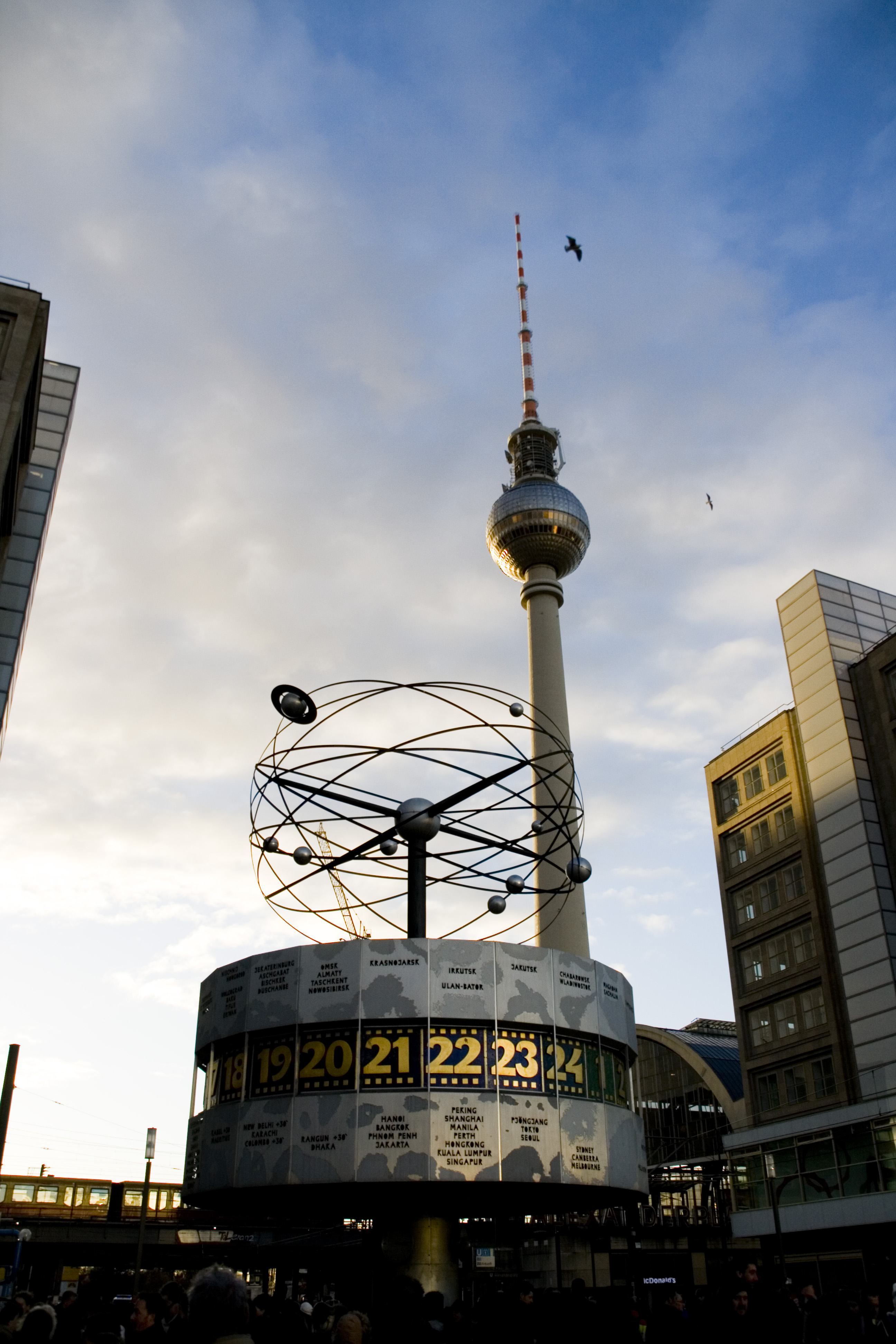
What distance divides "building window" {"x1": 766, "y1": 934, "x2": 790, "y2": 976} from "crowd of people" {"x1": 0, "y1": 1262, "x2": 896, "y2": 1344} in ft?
129

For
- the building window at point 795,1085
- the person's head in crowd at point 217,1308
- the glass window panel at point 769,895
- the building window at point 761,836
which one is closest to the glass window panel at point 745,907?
the glass window panel at point 769,895

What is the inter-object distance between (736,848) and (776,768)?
17.7 feet

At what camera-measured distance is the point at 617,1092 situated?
21141 mm

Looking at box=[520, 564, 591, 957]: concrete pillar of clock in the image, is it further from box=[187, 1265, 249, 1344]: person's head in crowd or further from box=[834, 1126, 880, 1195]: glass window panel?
box=[187, 1265, 249, 1344]: person's head in crowd

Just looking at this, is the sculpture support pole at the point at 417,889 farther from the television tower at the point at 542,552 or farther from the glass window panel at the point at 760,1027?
the television tower at the point at 542,552

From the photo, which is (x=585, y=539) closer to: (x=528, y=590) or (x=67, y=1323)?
(x=528, y=590)

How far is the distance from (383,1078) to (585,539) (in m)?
72.3

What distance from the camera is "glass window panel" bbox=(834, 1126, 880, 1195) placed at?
135 feet

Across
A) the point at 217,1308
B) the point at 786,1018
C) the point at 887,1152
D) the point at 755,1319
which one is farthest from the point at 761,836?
the point at 217,1308

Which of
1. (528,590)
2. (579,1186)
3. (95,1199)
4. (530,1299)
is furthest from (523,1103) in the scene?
(95,1199)

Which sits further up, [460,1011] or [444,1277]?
[460,1011]

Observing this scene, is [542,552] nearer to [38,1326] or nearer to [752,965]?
[752,965]

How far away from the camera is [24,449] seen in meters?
45.1

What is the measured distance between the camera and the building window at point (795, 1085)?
4775cm
